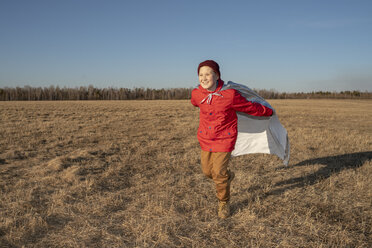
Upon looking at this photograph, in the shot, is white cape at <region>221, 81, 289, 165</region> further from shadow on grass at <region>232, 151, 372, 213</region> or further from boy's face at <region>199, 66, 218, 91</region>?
boy's face at <region>199, 66, 218, 91</region>

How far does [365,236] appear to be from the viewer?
3.33 meters

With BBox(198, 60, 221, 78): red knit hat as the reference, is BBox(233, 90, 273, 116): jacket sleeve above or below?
below

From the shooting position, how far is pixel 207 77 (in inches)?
141

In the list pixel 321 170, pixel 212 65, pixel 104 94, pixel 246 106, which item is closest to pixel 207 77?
pixel 212 65

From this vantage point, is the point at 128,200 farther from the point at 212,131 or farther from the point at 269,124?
the point at 269,124

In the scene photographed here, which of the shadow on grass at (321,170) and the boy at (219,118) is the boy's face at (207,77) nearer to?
the boy at (219,118)

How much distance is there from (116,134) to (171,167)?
4.82 meters

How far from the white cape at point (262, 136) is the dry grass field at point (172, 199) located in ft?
2.17

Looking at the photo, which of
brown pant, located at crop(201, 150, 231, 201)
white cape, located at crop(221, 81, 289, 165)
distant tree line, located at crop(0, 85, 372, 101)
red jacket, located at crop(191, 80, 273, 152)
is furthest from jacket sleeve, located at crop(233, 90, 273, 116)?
distant tree line, located at crop(0, 85, 372, 101)

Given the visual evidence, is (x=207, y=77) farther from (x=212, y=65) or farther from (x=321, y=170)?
(x=321, y=170)

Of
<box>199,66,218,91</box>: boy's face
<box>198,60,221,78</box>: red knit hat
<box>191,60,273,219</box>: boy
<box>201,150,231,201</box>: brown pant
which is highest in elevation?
<box>198,60,221,78</box>: red knit hat

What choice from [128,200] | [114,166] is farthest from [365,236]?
[114,166]

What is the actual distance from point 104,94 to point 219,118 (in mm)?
49574

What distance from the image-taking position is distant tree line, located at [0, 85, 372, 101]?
4372 centimetres
